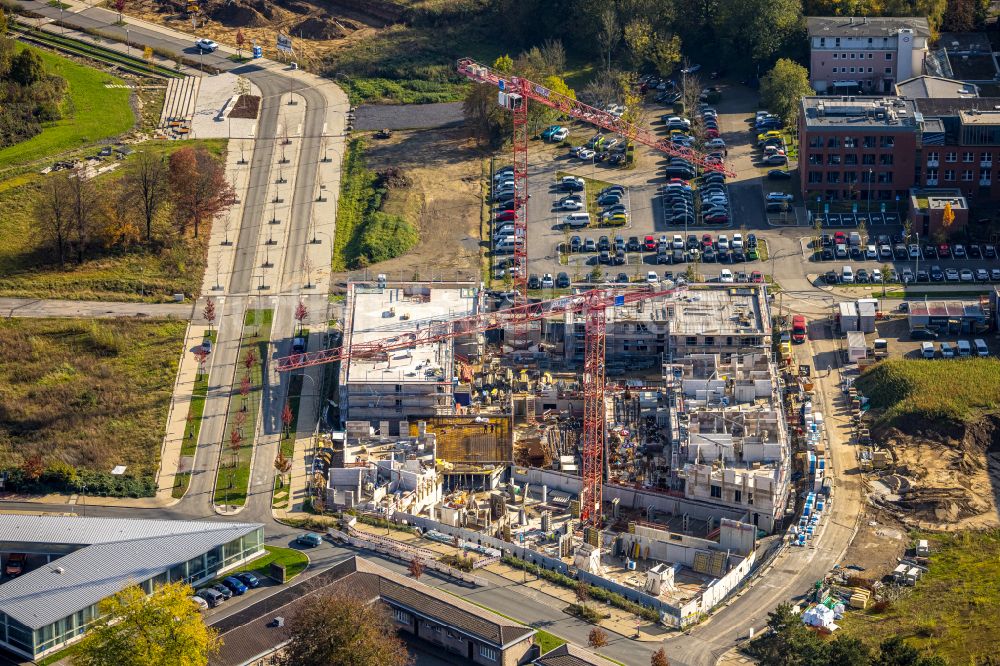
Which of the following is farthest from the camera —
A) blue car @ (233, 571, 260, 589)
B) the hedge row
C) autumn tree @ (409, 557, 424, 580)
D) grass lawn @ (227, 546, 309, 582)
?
grass lawn @ (227, 546, 309, 582)

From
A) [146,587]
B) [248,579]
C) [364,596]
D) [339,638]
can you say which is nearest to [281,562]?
[248,579]

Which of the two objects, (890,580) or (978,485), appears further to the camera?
(978,485)

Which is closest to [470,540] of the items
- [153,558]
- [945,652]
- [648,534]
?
[648,534]

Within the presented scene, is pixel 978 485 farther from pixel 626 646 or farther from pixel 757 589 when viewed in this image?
pixel 626 646

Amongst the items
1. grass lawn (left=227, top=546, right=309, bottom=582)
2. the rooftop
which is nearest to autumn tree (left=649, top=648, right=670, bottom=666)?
the rooftop

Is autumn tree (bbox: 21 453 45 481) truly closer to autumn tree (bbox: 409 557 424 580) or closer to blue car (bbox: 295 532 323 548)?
blue car (bbox: 295 532 323 548)

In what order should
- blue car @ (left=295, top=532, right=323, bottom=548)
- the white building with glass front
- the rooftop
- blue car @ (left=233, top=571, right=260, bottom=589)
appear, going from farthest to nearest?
blue car @ (left=295, top=532, right=323, bottom=548) < blue car @ (left=233, top=571, right=260, bottom=589) < the white building with glass front < the rooftop
